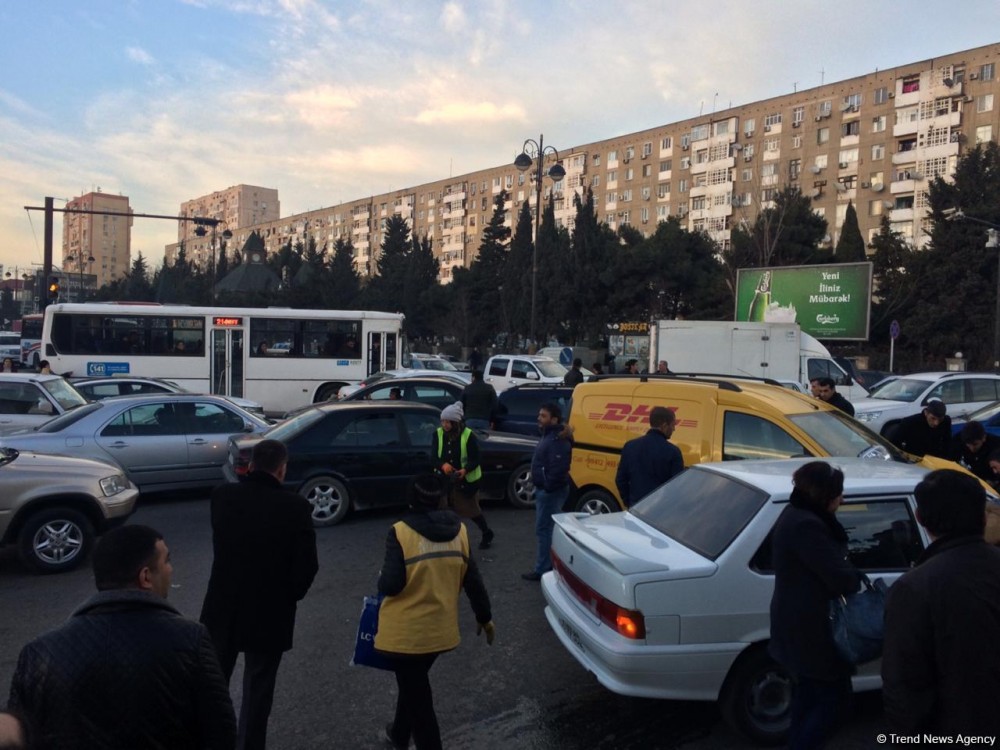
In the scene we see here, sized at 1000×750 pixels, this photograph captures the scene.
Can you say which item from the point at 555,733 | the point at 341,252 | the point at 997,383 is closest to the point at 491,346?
the point at 341,252

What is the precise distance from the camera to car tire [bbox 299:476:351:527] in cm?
939

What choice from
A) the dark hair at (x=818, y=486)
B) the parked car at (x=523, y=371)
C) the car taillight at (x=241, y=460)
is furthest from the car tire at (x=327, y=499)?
the parked car at (x=523, y=371)

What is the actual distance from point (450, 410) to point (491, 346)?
51.2 metres

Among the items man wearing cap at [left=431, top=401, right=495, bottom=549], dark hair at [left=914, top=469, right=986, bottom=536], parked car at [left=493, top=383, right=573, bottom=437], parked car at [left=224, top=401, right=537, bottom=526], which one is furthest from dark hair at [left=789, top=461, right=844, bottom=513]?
parked car at [left=493, top=383, right=573, bottom=437]

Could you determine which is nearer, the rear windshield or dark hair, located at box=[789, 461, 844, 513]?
dark hair, located at box=[789, 461, 844, 513]

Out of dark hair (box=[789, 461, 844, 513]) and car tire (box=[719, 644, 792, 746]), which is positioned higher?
dark hair (box=[789, 461, 844, 513])

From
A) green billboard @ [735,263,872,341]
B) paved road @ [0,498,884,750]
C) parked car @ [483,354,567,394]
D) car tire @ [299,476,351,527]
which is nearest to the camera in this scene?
paved road @ [0,498,884,750]

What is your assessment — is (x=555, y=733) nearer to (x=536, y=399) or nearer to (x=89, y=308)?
(x=536, y=399)

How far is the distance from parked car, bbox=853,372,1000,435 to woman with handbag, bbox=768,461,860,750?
13.8 meters

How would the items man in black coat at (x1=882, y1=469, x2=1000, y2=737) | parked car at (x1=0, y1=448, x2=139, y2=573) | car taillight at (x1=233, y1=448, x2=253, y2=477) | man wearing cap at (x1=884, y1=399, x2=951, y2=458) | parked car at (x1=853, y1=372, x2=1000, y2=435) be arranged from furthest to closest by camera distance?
parked car at (x1=853, y1=372, x2=1000, y2=435), car taillight at (x1=233, y1=448, x2=253, y2=477), man wearing cap at (x1=884, y1=399, x2=951, y2=458), parked car at (x1=0, y1=448, x2=139, y2=573), man in black coat at (x1=882, y1=469, x2=1000, y2=737)

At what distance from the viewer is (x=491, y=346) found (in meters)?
58.8

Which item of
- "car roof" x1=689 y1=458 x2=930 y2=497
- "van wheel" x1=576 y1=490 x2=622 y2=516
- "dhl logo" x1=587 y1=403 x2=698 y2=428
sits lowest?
"van wheel" x1=576 y1=490 x2=622 y2=516

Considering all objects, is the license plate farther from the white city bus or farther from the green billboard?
the green billboard

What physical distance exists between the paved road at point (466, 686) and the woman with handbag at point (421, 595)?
27.5 inches
